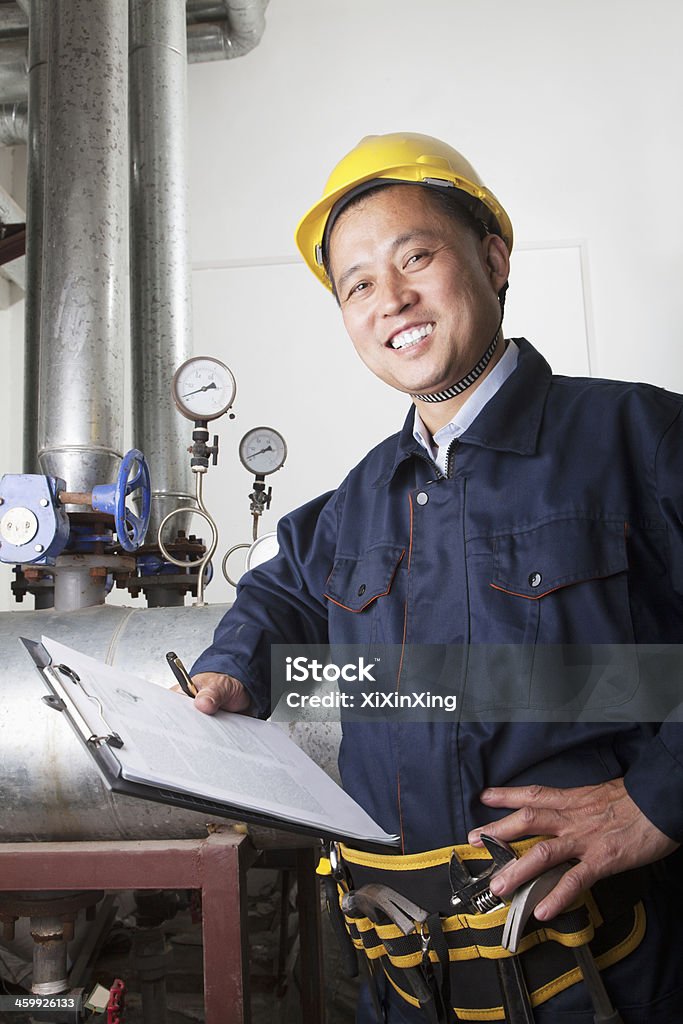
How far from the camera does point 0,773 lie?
1434mm

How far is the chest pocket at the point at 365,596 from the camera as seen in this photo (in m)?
1.03

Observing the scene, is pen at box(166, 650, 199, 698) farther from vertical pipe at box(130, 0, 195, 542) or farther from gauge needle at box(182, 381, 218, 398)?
vertical pipe at box(130, 0, 195, 542)

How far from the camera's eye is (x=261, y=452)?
2451mm

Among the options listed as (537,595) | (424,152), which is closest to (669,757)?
(537,595)

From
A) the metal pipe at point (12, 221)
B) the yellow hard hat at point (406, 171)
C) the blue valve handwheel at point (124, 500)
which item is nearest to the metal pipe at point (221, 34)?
the metal pipe at point (12, 221)

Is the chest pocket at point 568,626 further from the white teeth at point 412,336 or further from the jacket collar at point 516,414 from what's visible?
the white teeth at point 412,336

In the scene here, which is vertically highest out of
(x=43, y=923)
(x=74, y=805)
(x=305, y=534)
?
(x=305, y=534)

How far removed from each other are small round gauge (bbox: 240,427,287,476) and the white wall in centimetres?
129

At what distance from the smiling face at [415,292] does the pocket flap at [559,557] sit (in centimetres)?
24

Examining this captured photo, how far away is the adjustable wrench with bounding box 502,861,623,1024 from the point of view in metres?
0.83

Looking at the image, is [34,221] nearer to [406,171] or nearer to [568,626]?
[406,171]

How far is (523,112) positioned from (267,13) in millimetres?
1318

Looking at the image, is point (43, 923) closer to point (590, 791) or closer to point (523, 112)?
point (590, 791)

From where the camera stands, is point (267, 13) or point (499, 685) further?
point (267, 13)
